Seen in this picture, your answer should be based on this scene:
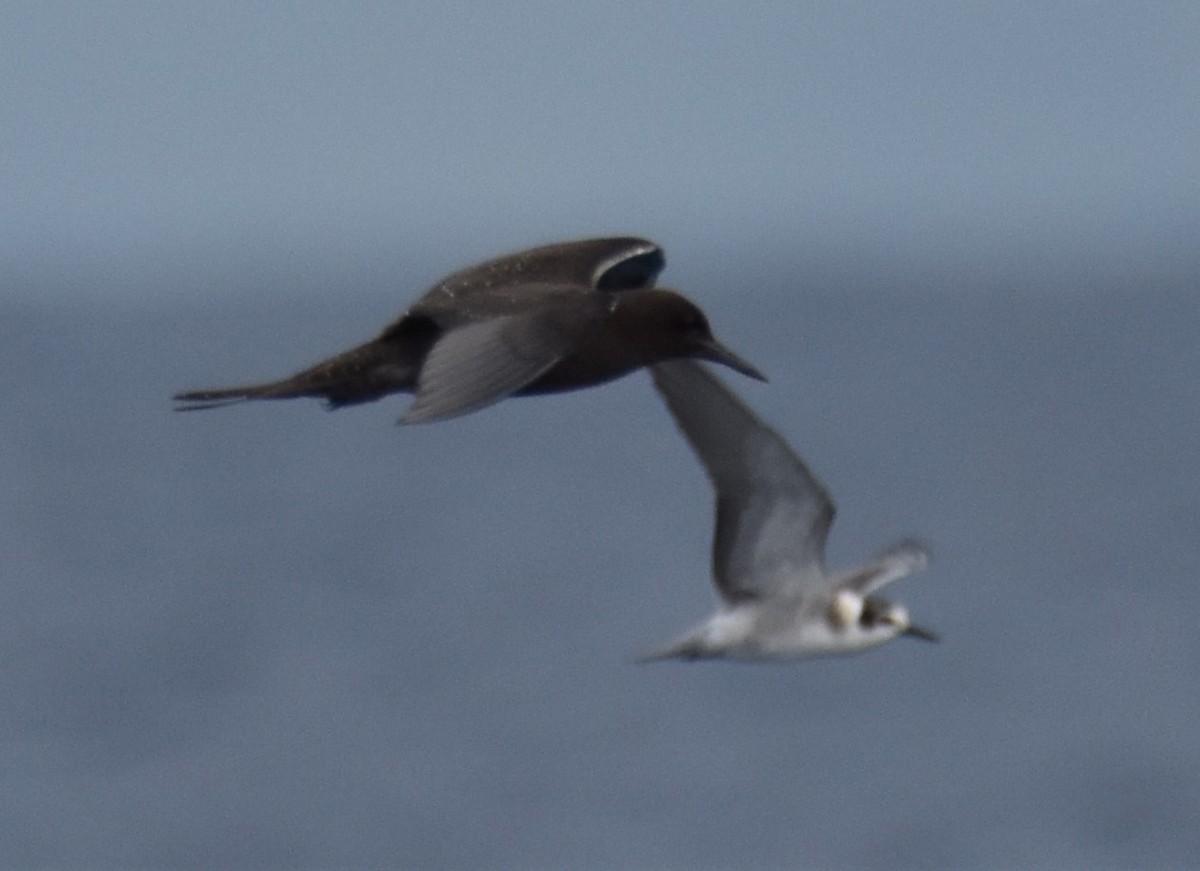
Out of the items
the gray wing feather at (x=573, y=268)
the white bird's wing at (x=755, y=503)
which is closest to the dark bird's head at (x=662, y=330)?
the gray wing feather at (x=573, y=268)

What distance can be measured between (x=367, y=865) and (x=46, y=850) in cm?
320

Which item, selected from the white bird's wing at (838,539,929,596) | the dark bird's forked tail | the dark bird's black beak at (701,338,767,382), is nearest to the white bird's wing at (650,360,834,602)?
the white bird's wing at (838,539,929,596)

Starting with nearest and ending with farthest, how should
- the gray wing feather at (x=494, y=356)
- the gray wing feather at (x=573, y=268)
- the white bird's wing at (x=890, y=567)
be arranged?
the gray wing feather at (x=494, y=356) < the gray wing feather at (x=573, y=268) < the white bird's wing at (x=890, y=567)


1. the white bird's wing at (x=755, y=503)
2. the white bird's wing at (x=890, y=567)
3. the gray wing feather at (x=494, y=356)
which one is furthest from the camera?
the white bird's wing at (x=890, y=567)

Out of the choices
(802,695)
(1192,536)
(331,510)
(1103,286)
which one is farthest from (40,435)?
(1103,286)

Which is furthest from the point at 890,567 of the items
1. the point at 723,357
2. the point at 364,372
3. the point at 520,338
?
the point at 520,338

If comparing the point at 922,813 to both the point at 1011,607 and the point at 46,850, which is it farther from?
the point at 1011,607

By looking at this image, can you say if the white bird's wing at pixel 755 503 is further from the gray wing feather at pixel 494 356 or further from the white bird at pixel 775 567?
the gray wing feather at pixel 494 356

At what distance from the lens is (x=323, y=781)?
127 feet

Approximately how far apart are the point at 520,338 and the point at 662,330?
1.59m

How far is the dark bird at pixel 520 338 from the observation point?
43.4 ft

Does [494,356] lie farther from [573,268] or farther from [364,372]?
[573,268]

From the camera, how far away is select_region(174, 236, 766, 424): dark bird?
13.2m

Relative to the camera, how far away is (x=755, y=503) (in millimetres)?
16812
